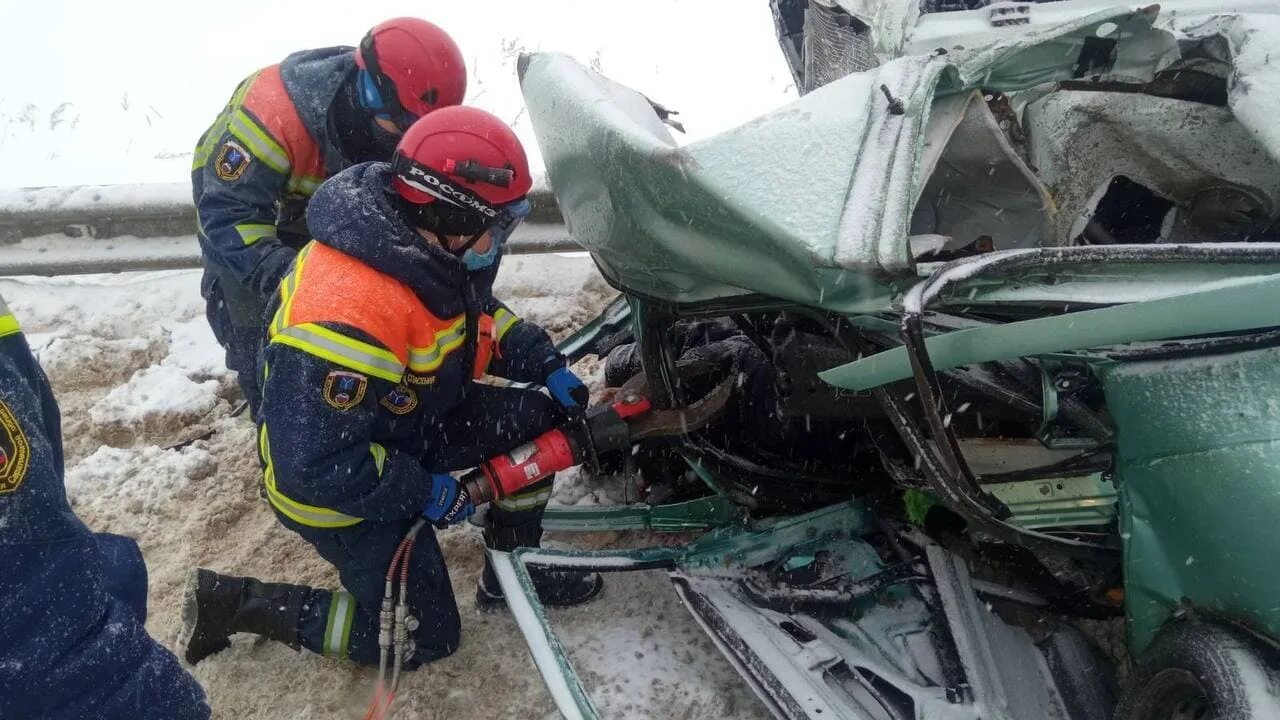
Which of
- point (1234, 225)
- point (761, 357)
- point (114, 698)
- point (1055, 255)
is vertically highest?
point (1055, 255)

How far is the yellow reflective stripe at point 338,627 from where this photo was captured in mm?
2457

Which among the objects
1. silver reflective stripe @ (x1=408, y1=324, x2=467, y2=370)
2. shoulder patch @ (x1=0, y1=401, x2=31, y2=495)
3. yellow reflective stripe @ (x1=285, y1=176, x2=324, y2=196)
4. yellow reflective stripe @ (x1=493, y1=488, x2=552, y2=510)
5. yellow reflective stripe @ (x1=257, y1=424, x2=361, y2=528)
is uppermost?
shoulder patch @ (x1=0, y1=401, x2=31, y2=495)

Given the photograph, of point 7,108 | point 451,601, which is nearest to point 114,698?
point 451,601

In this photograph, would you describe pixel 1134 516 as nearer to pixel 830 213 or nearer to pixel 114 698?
pixel 830 213

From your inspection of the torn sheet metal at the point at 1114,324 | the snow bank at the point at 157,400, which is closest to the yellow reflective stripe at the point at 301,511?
the snow bank at the point at 157,400

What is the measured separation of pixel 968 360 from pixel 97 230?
157 inches

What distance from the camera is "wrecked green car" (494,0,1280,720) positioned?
1.59 meters

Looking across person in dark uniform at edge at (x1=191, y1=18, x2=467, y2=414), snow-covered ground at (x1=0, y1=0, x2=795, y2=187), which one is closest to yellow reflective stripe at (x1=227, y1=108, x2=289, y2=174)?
person in dark uniform at edge at (x1=191, y1=18, x2=467, y2=414)

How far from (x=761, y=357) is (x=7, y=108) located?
23.5 ft

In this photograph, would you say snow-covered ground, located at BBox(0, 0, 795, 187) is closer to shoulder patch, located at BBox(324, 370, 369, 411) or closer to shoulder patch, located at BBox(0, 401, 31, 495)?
shoulder patch, located at BBox(324, 370, 369, 411)

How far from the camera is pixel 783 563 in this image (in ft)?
7.97

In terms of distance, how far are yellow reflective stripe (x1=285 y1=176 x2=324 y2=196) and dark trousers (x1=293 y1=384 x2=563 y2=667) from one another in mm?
1029

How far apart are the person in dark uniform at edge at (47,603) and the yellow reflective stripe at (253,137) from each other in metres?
1.43

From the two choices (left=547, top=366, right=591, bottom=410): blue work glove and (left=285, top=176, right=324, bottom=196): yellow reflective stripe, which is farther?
(left=285, top=176, right=324, bottom=196): yellow reflective stripe
